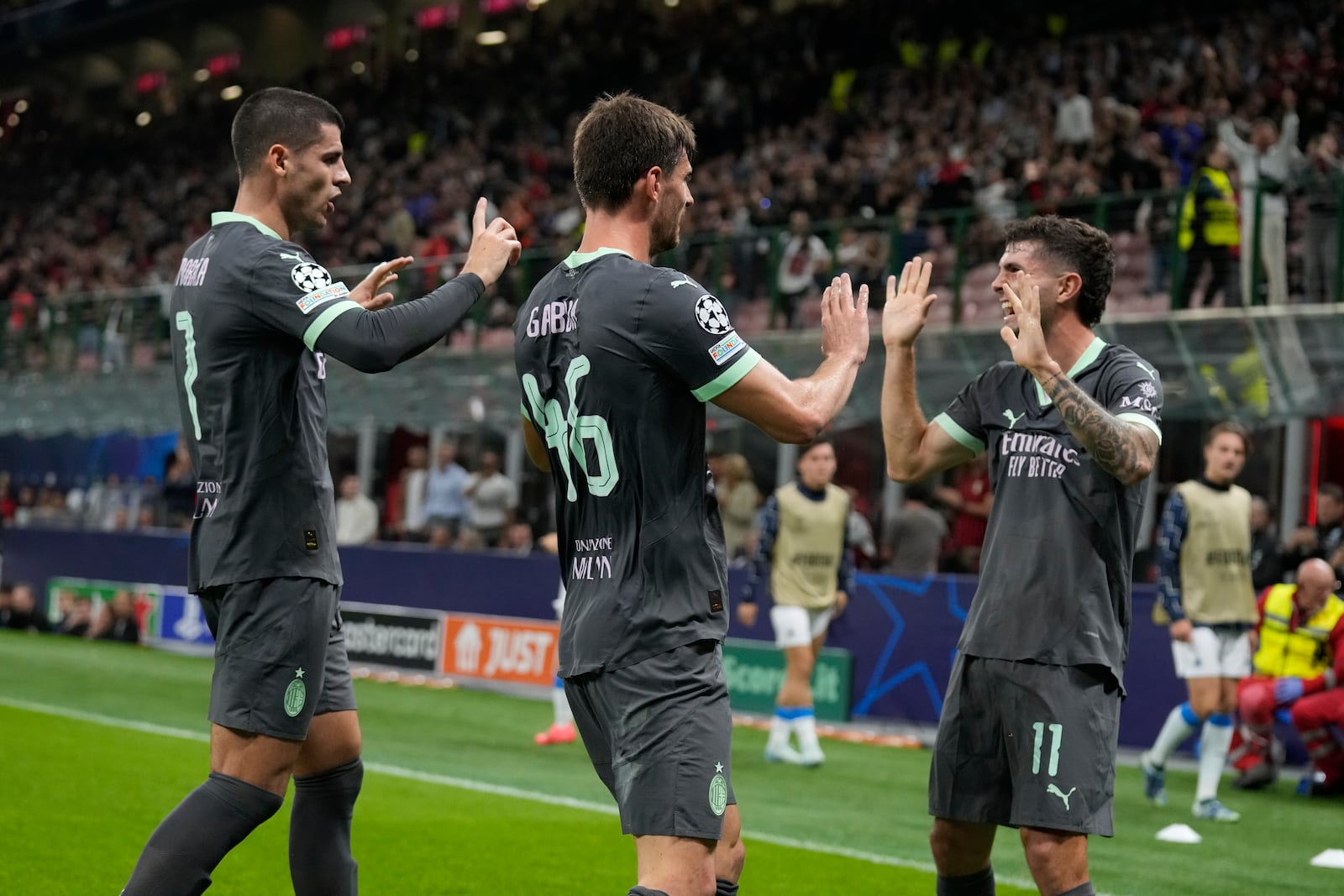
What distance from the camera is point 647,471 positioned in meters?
3.68

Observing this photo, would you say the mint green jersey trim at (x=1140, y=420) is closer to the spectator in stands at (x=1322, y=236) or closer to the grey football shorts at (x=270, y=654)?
the grey football shorts at (x=270, y=654)

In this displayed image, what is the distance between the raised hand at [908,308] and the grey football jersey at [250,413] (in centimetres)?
146

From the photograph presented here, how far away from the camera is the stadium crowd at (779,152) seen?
15.8 m

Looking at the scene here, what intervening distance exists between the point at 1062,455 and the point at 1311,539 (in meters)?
8.69

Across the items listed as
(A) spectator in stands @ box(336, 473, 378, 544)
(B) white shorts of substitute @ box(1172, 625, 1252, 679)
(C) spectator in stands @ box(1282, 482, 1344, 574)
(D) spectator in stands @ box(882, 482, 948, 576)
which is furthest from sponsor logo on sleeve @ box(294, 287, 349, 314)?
(A) spectator in stands @ box(336, 473, 378, 544)

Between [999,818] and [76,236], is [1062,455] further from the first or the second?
[76,236]

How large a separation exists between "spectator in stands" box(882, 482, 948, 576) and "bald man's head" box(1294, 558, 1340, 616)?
4348 millimetres

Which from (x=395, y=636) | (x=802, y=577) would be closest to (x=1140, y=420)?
(x=802, y=577)

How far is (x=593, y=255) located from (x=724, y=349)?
1.33 feet

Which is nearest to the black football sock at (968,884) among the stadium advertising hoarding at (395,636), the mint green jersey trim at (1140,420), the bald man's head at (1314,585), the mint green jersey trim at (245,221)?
the mint green jersey trim at (1140,420)

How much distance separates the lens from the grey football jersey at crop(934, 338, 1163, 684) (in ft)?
14.6

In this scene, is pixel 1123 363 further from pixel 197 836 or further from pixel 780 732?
pixel 780 732

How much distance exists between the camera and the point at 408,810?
357 inches

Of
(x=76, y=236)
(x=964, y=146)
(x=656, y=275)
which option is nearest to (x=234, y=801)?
(x=656, y=275)
